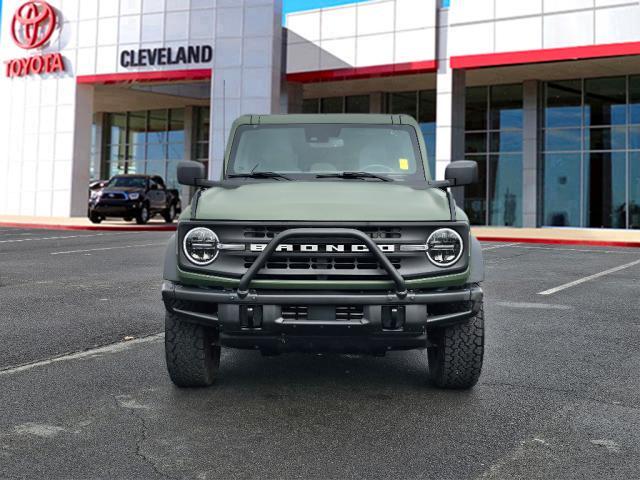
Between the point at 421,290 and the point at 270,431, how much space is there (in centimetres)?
122

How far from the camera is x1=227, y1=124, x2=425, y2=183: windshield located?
5.74 m

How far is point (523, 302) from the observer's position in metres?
9.29

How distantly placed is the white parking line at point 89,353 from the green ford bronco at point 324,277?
1.45 meters

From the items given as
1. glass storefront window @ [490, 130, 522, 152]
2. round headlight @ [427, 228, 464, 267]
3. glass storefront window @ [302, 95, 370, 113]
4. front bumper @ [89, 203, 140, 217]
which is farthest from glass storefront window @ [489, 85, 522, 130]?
round headlight @ [427, 228, 464, 267]

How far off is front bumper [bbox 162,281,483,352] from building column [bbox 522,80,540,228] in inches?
1039

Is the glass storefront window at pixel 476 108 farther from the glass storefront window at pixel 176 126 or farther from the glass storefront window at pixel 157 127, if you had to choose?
the glass storefront window at pixel 157 127

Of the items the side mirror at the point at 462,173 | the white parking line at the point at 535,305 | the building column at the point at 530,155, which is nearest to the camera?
the side mirror at the point at 462,173

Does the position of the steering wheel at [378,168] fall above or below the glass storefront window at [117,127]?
below

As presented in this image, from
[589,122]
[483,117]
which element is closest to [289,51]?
[483,117]

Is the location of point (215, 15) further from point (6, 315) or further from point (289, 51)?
point (6, 315)

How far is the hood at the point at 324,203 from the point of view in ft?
14.5

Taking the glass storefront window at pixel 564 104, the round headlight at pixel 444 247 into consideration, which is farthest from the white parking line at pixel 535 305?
the glass storefront window at pixel 564 104

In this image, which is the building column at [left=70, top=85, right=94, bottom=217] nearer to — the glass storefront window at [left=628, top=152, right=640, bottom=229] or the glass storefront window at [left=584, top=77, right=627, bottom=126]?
the glass storefront window at [left=584, top=77, right=627, bottom=126]

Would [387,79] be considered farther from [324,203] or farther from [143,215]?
[324,203]
